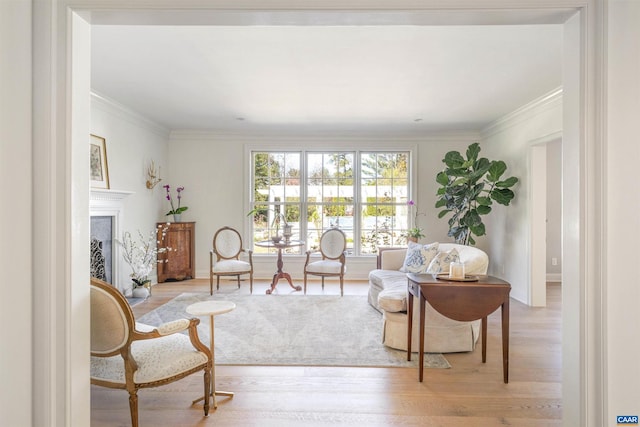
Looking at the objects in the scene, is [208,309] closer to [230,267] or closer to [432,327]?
[432,327]

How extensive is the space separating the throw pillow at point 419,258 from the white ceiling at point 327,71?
1714 mm

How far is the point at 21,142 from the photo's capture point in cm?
140

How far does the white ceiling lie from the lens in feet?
8.71

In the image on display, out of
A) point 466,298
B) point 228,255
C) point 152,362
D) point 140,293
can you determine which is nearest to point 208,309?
point 152,362

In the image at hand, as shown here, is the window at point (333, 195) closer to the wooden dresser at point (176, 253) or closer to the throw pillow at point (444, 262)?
the wooden dresser at point (176, 253)

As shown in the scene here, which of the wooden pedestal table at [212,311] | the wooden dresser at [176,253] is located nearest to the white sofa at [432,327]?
the wooden pedestal table at [212,311]

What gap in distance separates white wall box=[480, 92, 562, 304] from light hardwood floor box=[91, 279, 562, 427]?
1.89m

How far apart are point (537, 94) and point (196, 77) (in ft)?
11.9

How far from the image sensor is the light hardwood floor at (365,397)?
6.79 ft

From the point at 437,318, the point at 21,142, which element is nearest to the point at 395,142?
the point at 437,318

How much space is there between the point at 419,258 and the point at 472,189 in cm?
150

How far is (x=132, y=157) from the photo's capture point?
4.99 metres

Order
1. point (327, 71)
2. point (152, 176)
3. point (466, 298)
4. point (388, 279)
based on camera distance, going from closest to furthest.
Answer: point (466, 298), point (327, 71), point (388, 279), point (152, 176)

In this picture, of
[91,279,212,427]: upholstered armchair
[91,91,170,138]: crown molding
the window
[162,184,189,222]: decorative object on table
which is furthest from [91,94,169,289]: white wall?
[91,279,212,427]: upholstered armchair
